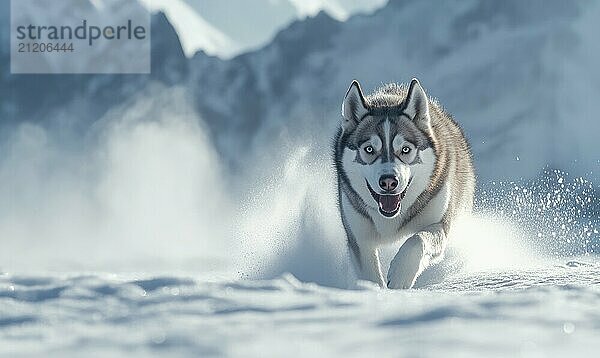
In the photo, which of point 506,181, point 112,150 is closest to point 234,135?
point 112,150

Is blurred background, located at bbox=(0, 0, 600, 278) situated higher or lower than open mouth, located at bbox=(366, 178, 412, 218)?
higher

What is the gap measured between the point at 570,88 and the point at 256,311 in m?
41.2

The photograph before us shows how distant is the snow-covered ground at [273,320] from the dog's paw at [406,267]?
4.30 ft

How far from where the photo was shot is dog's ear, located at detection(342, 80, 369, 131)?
20.0ft

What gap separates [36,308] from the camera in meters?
3.19

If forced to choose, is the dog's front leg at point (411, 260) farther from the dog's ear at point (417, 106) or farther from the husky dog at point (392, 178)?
the dog's ear at point (417, 106)

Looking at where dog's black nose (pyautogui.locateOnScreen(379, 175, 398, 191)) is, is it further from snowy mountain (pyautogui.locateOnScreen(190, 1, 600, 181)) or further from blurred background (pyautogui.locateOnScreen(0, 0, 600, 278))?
snowy mountain (pyautogui.locateOnScreen(190, 1, 600, 181))

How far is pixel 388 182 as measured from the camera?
212 inches

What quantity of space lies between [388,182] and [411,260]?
0.56m

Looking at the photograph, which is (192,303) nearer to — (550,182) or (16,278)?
(16,278)

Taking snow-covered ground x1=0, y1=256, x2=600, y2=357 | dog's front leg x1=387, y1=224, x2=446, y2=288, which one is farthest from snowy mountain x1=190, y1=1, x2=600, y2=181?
snow-covered ground x1=0, y1=256, x2=600, y2=357

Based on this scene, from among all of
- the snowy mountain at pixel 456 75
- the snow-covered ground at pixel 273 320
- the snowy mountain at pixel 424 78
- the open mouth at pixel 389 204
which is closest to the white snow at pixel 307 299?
the snow-covered ground at pixel 273 320

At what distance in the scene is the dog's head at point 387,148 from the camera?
5551mm

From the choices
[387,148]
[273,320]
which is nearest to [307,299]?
[273,320]
